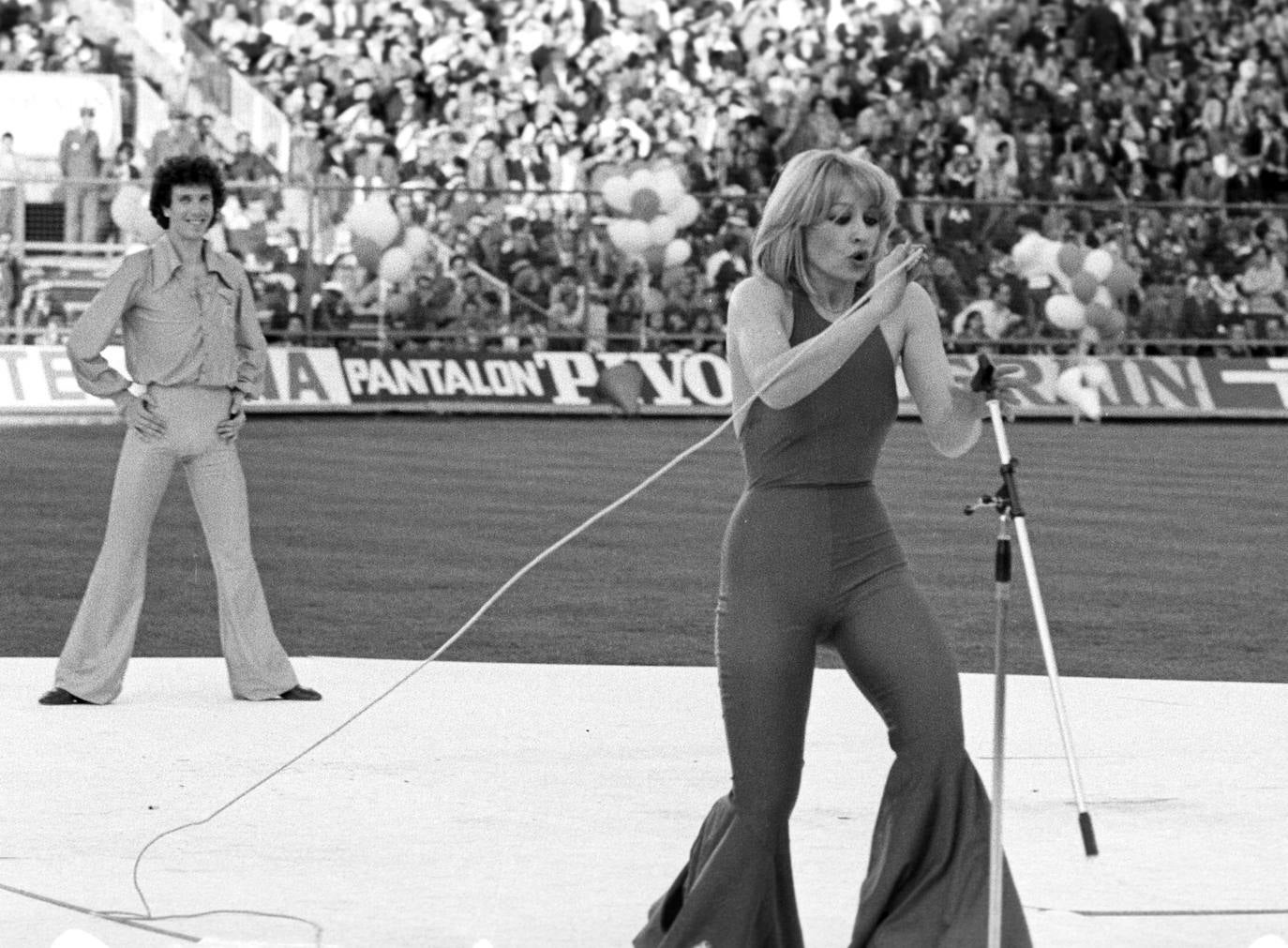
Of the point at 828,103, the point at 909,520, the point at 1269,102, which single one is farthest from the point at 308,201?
the point at 1269,102

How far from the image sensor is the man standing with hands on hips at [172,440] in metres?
8.86

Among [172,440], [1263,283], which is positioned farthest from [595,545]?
[1263,283]

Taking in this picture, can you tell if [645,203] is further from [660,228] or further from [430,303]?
[430,303]

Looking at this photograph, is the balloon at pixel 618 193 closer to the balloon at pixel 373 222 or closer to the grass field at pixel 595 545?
the balloon at pixel 373 222

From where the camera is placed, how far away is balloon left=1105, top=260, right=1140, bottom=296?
2755cm

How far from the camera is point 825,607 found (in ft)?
16.0

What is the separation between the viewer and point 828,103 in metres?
31.9

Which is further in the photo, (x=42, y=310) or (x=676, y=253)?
(x=676, y=253)

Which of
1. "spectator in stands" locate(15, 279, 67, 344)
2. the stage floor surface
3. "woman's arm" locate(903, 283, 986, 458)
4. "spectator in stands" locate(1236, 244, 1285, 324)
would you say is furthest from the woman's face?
"spectator in stands" locate(1236, 244, 1285, 324)

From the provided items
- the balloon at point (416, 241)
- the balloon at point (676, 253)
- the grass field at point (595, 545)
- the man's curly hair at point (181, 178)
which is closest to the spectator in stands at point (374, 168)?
the balloon at point (416, 241)

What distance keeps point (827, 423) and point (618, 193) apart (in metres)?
21.9

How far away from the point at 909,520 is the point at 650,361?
37.0 feet

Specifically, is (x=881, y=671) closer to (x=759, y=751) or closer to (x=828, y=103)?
(x=759, y=751)

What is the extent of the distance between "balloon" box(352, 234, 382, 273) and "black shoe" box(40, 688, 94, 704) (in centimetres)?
1749
